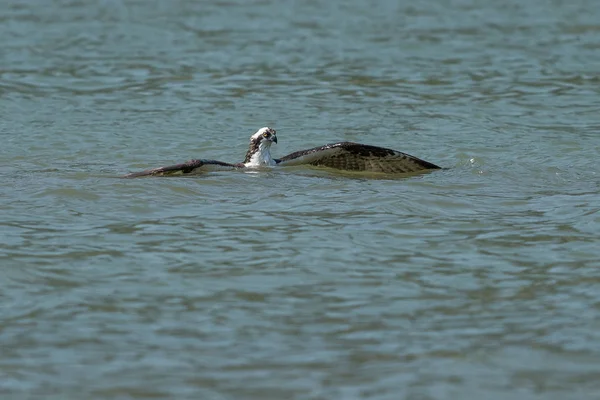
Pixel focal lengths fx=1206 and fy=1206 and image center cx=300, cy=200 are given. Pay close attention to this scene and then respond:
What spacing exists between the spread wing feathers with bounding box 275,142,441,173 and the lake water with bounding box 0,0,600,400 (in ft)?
0.88

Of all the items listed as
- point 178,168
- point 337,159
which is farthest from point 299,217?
point 337,159

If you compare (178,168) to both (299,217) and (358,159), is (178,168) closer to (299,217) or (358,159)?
(299,217)

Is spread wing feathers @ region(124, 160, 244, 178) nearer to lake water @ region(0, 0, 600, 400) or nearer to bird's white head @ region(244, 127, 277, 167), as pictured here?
lake water @ region(0, 0, 600, 400)

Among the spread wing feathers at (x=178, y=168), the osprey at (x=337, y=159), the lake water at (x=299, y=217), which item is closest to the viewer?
the lake water at (x=299, y=217)

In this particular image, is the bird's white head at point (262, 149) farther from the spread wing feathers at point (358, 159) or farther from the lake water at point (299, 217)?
the lake water at point (299, 217)

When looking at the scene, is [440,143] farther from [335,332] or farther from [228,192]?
[335,332]

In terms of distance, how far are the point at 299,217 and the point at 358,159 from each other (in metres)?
2.86

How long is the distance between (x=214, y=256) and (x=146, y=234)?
108cm

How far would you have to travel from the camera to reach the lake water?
820 cm

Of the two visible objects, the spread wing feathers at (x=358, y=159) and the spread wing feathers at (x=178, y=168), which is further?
the spread wing feathers at (x=358, y=159)

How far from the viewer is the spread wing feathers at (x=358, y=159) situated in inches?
577

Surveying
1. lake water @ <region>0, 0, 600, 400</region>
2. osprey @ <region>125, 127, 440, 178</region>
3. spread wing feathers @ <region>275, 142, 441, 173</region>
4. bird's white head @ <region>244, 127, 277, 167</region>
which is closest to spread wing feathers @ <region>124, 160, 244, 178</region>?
osprey @ <region>125, 127, 440, 178</region>

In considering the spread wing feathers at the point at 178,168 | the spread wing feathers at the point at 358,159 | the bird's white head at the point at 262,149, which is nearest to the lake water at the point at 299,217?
the spread wing feathers at the point at 178,168

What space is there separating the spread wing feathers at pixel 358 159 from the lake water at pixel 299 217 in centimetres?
27
